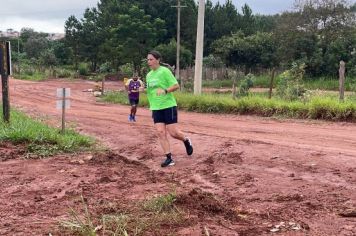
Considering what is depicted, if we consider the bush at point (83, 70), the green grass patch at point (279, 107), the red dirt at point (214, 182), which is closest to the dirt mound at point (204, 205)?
the red dirt at point (214, 182)

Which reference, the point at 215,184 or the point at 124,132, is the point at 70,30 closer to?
the point at 124,132

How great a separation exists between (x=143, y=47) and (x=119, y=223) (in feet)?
122

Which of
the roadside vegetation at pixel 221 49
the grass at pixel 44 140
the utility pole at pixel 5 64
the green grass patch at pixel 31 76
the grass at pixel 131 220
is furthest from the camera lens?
the green grass patch at pixel 31 76

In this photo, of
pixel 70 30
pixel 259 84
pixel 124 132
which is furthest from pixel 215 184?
pixel 70 30

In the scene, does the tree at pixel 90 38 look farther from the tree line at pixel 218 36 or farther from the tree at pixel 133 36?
the tree at pixel 133 36

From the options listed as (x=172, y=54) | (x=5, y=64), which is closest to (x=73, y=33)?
(x=172, y=54)

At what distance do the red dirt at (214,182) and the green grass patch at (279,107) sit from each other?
249 cm

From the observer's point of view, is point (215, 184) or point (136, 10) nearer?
point (215, 184)

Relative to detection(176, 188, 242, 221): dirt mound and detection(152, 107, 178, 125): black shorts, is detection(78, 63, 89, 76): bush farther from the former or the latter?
detection(176, 188, 242, 221): dirt mound

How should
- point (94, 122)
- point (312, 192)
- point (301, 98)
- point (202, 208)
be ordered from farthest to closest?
1. point (301, 98)
2. point (94, 122)
3. point (312, 192)
4. point (202, 208)

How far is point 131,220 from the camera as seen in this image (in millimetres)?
4836

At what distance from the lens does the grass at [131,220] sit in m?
4.50

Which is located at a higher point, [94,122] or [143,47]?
[143,47]

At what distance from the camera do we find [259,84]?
126ft
